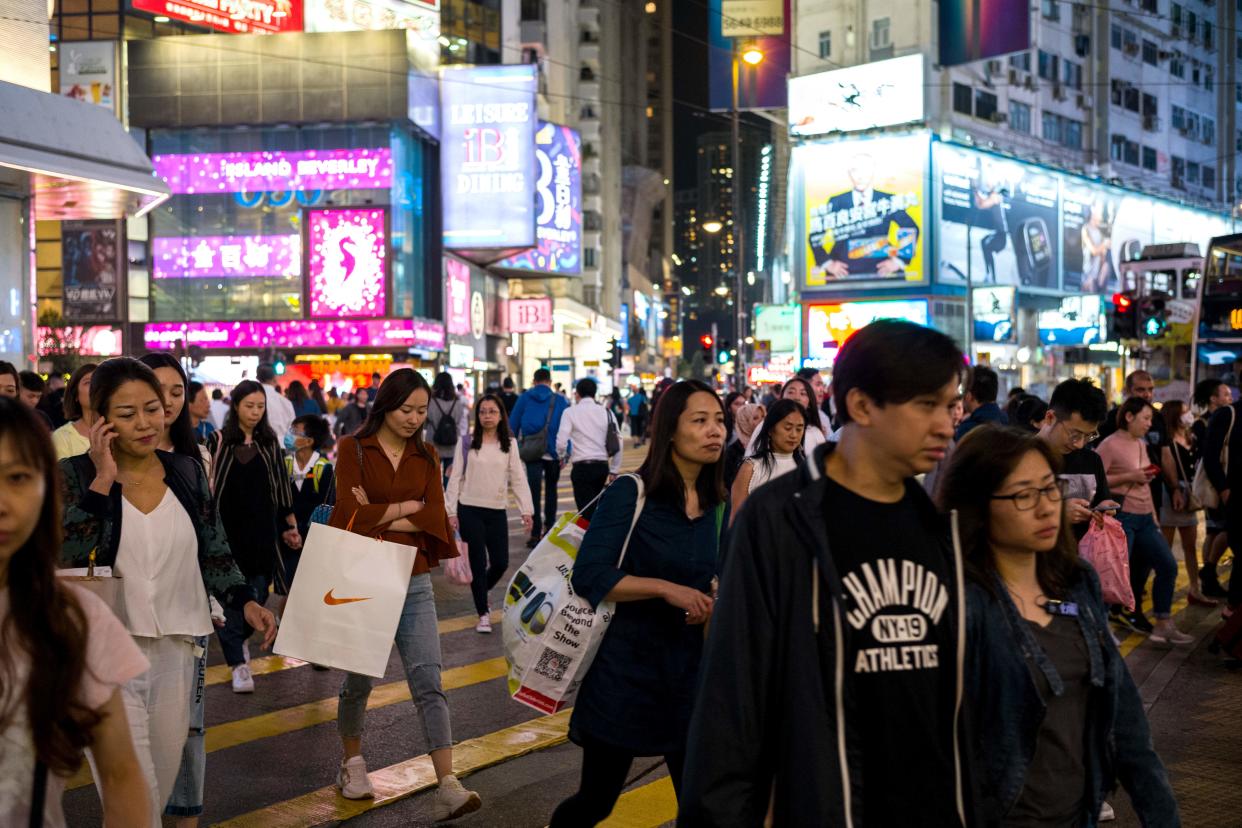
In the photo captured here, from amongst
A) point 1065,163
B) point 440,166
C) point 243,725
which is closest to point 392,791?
point 243,725

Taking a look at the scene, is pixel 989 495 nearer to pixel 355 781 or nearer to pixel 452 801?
pixel 452 801

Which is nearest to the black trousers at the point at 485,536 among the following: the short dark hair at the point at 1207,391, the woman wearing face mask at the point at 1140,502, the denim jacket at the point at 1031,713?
the woman wearing face mask at the point at 1140,502

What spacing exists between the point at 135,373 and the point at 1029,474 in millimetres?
2708

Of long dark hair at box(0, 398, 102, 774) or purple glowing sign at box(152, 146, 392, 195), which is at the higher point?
purple glowing sign at box(152, 146, 392, 195)

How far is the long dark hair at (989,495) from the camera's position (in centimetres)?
326

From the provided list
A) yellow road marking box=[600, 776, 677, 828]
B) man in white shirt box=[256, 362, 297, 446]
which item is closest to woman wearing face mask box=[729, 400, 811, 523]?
yellow road marking box=[600, 776, 677, 828]

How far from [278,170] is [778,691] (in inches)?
1797

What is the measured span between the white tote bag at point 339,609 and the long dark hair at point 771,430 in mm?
2938

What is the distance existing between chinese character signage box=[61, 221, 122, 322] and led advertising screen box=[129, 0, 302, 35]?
298 inches

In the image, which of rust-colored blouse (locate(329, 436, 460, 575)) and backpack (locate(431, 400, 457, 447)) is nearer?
rust-colored blouse (locate(329, 436, 460, 575))

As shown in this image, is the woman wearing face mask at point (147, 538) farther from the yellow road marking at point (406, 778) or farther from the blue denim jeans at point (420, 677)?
the yellow road marking at point (406, 778)

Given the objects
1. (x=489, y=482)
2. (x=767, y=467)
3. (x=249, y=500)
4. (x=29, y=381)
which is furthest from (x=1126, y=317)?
(x=249, y=500)

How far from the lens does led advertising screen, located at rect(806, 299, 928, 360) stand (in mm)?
54781

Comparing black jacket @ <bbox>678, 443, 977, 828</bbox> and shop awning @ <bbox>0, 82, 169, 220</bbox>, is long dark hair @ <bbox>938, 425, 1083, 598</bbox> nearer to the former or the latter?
black jacket @ <bbox>678, 443, 977, 828</bbox>
